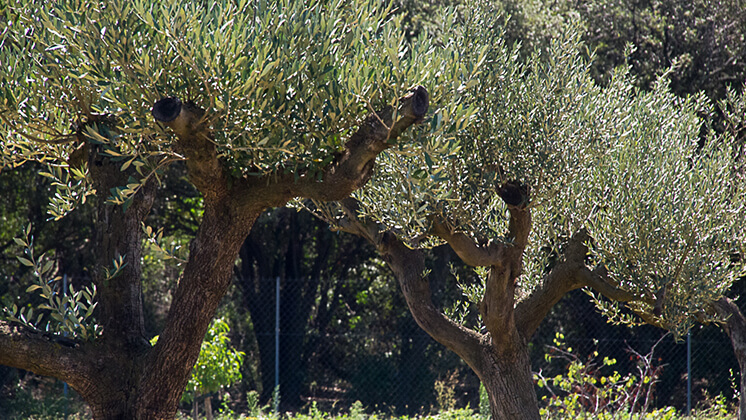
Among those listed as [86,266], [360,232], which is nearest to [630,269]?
[360,232]

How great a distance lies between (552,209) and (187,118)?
3.24 m

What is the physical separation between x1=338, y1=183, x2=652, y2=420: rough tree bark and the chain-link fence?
4435mm

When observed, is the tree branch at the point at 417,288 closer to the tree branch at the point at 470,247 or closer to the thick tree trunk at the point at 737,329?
the tree branch at the point at 470,247

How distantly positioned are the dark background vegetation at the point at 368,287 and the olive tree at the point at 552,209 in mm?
4021

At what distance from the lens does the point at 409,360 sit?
32.2ft

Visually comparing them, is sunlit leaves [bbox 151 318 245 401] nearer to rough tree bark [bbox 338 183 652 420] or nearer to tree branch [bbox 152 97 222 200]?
rough tree bark [bbox 338 183 652 420]

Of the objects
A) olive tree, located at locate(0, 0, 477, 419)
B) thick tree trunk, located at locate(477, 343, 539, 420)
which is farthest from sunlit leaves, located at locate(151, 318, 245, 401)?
olive tree, located at locate(0, 0, 477, 419)

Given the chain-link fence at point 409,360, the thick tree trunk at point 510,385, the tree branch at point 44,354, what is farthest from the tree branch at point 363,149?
the chain-link fence at point 409,360

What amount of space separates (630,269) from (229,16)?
344cm

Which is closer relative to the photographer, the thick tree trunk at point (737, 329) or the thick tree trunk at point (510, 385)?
the thick tree trunk at point (510, 385)

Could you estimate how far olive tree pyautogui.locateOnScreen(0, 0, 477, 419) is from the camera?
2.54 meters

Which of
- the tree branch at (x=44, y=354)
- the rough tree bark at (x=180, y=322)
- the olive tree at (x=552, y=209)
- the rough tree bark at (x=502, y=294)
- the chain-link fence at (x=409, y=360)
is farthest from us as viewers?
the chain-link fence at (x=409, y=360)

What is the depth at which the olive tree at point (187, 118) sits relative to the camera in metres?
2.54

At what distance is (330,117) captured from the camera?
2826 millimetres
